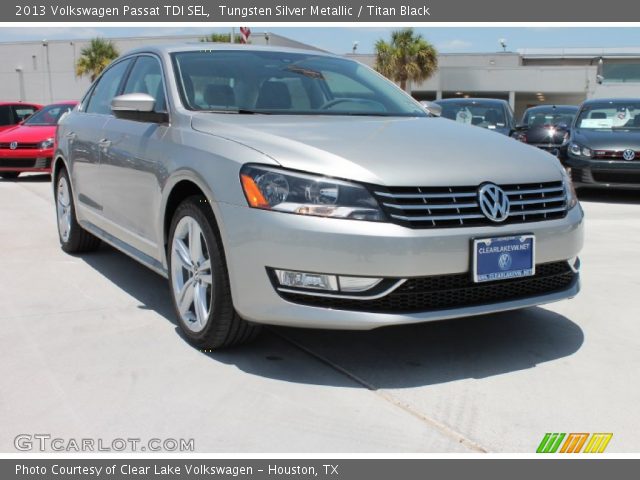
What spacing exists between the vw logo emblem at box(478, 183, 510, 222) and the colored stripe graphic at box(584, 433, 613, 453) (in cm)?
98

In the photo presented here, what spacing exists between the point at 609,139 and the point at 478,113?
2818 millimetres

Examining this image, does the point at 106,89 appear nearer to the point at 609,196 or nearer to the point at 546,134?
the point at 609,196

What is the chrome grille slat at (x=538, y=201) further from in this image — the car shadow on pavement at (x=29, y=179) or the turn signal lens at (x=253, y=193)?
the car shadow on pavement at (x=29, y=179)

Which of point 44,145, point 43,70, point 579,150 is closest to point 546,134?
point 579,150

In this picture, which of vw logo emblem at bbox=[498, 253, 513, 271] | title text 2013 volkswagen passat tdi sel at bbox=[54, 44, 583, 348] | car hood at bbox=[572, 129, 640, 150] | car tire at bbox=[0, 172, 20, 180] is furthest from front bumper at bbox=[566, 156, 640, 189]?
car tire at bbox=[0, 172, 20, 180]

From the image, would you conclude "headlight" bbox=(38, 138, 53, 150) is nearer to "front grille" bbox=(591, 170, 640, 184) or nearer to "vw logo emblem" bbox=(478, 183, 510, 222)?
"front grille" bbox=(591, 170, 640, 184)

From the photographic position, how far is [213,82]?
4.13 meters

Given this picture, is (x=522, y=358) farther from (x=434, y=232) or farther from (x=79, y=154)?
(x=79, y=154)

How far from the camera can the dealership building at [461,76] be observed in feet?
125

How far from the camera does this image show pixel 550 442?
268cm

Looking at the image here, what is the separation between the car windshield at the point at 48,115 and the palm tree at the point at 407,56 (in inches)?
926

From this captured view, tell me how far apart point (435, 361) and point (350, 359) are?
0.40 metres

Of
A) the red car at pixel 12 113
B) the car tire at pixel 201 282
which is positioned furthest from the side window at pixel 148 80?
the red car at pixel 12 113
